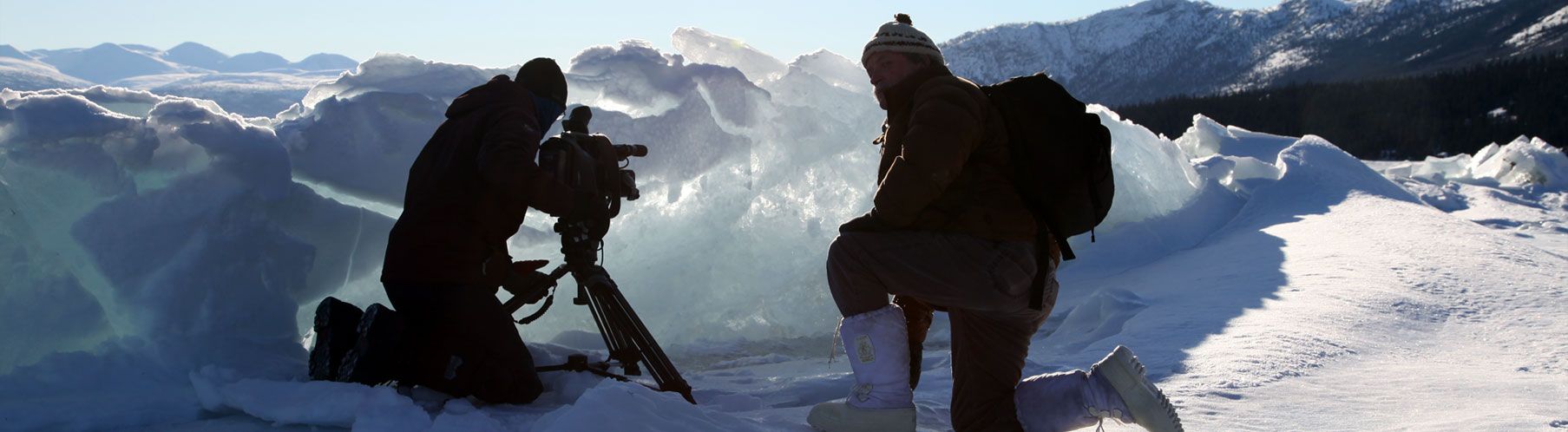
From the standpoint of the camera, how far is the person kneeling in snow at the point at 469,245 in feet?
9.98

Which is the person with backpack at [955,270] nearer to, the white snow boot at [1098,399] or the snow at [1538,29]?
the white snow boot at [1098,399]

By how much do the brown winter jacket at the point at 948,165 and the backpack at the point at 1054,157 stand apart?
4cm

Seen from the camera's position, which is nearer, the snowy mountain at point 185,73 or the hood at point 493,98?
the hood at point 493,98

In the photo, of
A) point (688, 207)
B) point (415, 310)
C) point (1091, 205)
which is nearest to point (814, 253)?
point (688, 207)

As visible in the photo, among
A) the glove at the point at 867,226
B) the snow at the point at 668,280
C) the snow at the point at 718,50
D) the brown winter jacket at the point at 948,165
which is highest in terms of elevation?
the snow at the point at 718,50

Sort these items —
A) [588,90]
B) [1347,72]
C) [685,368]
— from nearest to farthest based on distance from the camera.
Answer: [685,368] → [588,90] → [1347,72]

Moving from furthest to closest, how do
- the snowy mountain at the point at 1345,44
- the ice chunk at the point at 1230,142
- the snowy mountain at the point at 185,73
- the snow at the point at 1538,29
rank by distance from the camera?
the snowy mountain at the point at 1345,44 → the snow at the point at 1538,29 → the ice chunk at the point at 1230,142 → the snowy mountain at the point at 185,73

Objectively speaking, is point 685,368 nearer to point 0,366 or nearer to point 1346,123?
point 0,366

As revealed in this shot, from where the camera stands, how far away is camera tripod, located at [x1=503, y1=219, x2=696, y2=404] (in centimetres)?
339

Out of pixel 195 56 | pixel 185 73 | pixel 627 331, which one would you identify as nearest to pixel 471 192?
pixel 627 331

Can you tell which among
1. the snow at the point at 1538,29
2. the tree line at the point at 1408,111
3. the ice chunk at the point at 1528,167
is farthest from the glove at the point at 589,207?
the snow at the point at 1538,29

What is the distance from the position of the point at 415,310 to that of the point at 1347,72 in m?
155

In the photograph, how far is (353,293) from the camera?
15.8ft

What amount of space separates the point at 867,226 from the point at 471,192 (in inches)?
51.0
